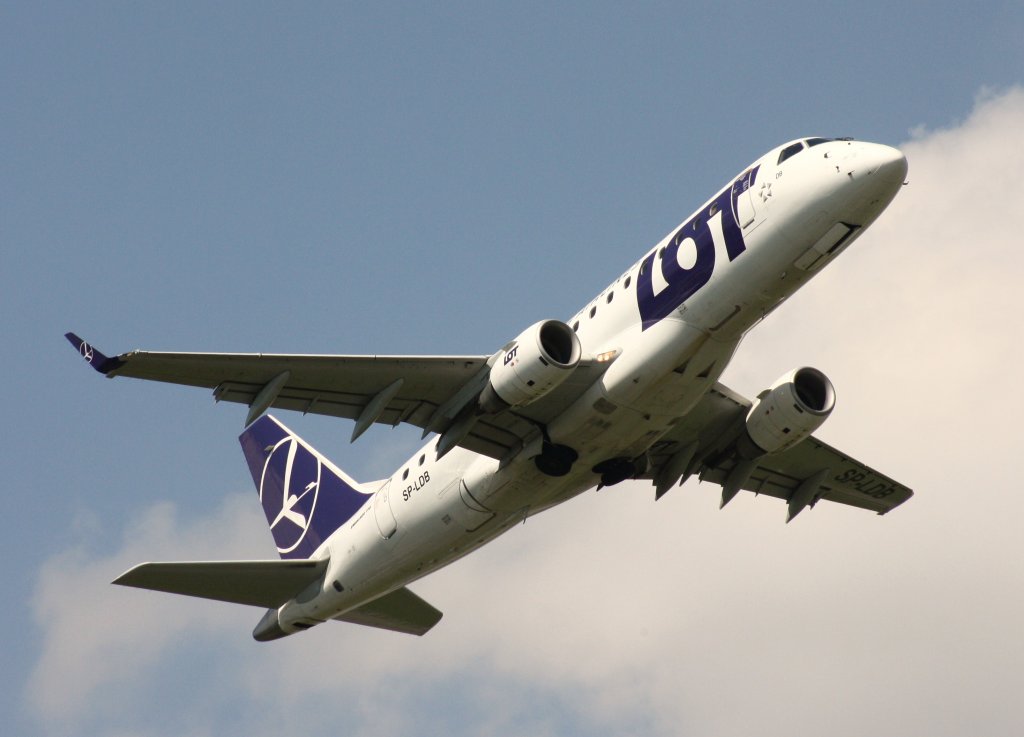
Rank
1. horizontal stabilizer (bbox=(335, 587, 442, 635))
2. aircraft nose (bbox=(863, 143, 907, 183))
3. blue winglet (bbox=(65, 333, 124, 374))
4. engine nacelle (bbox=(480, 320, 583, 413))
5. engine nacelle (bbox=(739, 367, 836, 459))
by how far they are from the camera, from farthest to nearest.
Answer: horizontal stabilizer (bbox=(335, 587, 442, 635)) < engine nacelle (bbox=(739, 367, 836, 459)) < engine nacelle (bbox=(480, 320, 583, 413)) < aircraft nose (bbox=(863, 143, 907, 183)) < blue winglet (bbox=(65, 333, 124, 374))

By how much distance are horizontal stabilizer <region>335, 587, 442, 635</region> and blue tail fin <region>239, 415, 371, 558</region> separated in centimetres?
210

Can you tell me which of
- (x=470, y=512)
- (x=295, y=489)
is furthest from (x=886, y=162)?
(x=295, y=489)

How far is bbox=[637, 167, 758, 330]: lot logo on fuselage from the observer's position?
95.1ft

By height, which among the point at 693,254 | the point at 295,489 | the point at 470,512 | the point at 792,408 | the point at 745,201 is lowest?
the point at 470,512

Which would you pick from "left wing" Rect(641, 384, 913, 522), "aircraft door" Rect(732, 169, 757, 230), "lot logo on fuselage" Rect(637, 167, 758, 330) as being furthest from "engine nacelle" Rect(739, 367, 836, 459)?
"aircraft door" Rect(732, 169, 757, 230)

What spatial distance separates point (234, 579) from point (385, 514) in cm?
406

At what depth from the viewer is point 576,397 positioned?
3064cm

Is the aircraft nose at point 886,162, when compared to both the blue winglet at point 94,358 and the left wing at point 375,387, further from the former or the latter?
the blue winglet at point 94,358

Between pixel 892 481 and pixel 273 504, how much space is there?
16527 mm

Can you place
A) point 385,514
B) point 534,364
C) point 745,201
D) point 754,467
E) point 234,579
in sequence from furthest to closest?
point 754,467 → point 234,579 → point 385,514 → point 745,201 → point 534,364

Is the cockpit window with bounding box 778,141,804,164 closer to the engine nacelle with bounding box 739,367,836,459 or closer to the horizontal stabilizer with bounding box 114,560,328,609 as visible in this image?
the engine nacelle with bounding box 739,367,836,459

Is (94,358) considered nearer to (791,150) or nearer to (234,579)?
(234,579)

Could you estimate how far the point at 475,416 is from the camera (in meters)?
30.8

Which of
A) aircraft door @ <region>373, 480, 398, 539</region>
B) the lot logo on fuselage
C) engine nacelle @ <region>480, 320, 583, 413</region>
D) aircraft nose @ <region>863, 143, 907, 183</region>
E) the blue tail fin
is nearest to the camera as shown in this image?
aircraft nose @ <region>863, 143, 907, 183</region>
